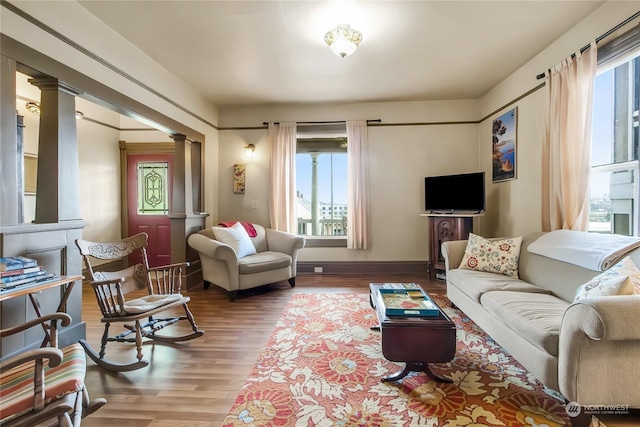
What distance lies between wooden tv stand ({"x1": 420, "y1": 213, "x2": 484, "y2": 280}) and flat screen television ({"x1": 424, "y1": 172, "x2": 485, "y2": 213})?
0.13 metres

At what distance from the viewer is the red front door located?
187 inches

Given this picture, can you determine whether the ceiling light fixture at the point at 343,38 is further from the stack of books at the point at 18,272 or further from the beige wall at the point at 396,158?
the stack of books at the point at 18,272

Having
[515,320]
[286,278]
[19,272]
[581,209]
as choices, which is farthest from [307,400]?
[581,209]

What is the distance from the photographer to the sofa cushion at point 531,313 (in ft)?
4.91

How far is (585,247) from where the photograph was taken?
6.71ft

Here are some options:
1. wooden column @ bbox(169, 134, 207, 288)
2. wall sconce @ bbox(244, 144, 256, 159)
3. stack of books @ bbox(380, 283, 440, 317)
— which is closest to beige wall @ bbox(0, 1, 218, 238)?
wooden column @ bbox(169, 134, 207, 288)

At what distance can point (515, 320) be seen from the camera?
1.72 m

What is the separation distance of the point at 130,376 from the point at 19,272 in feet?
3.05

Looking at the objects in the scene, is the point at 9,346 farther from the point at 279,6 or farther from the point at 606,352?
the point at 606,352

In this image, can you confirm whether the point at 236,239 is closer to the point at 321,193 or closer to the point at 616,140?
the point at 321,193

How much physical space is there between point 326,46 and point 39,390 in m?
3.16

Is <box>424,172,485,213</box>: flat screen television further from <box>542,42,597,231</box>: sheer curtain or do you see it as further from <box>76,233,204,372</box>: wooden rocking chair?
<box>76,233,204,372</box>: wooden rocking chair

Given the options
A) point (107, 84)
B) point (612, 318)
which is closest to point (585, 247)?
point (612, 318)

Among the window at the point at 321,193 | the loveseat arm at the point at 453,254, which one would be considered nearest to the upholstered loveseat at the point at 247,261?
the window at the point at 321,193
